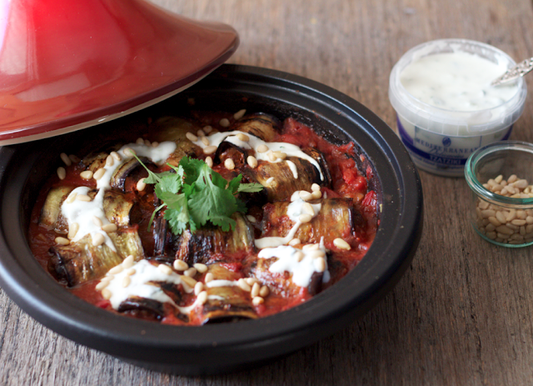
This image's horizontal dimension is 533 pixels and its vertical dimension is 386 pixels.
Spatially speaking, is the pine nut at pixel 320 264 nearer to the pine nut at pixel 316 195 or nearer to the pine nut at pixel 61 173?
the pine nut at pixel 316 195

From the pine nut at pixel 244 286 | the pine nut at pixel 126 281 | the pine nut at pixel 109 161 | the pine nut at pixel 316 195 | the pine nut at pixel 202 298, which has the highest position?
the pine nut at pixel 109 161

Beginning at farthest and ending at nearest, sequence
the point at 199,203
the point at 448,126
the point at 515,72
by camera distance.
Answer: the point at 515,72
the point at 448,126
the point at 199,203

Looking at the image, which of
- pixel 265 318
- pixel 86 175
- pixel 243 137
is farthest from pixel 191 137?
pixel 265 318

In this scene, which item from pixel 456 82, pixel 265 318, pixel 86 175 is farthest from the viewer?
pixel 456 82

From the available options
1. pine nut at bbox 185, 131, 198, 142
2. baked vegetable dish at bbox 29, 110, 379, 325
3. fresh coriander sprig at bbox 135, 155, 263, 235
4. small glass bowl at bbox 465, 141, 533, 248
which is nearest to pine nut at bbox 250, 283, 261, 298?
baked vegetable dish at bbox 29, 110, 379, 325

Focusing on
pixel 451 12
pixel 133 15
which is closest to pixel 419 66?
pixel 451 12

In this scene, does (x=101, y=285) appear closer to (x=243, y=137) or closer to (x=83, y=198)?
(x=83, y=198)

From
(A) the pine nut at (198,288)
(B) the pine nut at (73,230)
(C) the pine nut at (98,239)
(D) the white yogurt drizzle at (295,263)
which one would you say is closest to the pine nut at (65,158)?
(B) the pine nut at (73,230)
